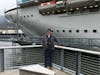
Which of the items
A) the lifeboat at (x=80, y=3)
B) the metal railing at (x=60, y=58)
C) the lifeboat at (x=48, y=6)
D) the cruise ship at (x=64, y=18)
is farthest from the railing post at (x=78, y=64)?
the lifeboat at (x=48, y=6)

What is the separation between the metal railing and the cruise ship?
11.8 m

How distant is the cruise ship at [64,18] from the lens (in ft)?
71.0

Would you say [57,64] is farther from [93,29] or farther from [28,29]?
[28,29]

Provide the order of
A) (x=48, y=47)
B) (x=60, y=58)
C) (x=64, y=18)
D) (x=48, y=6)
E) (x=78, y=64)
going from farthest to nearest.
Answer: (x=48, y=6) < (x=64, y=18) < (x=60, y=58) < (x=48, y=47) < (x=78, y=64)

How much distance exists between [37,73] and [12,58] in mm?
4919

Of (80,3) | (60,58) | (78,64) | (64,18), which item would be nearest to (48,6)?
(64,18)

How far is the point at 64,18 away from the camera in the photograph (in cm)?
2609

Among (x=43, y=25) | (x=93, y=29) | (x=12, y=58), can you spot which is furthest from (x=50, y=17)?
(x=12, y=58)

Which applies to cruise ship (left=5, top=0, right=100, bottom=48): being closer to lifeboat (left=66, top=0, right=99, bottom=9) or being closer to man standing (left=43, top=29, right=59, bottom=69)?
lifeboat (left=66, top=0, right=99, bottom=9)

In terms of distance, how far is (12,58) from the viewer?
27.6 ft

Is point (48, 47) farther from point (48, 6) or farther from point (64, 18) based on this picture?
point (48, 6)

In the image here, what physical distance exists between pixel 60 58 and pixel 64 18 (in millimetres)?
18350

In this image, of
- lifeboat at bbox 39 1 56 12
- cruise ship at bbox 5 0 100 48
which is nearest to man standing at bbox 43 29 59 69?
cruise ship at bbox 5 0 100 48

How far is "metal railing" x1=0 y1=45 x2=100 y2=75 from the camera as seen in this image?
6766 millimetres
